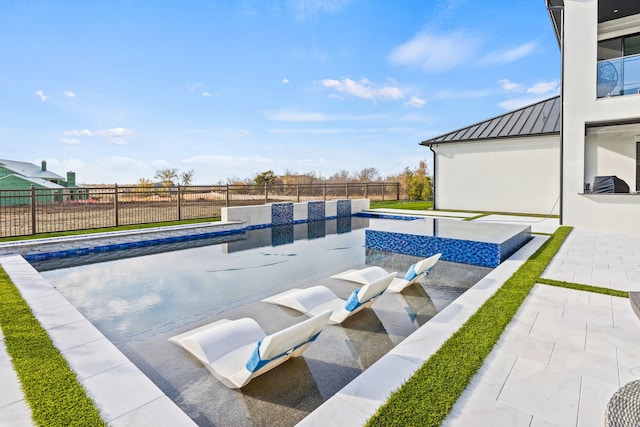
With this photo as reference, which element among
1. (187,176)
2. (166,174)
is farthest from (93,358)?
(187,176)

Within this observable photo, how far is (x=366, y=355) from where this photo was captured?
3295 millimetres

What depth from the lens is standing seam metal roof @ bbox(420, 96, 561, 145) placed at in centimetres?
1428

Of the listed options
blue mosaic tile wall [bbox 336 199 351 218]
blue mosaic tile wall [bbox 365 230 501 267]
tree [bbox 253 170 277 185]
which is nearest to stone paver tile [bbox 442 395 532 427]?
blue mosaic tile wall [bbox 365 230 501 267]


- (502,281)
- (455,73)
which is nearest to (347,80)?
(455,73)

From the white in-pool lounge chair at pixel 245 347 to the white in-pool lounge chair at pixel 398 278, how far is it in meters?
2.40

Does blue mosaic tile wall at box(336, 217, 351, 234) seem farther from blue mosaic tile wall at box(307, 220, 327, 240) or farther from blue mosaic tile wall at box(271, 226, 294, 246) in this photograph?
blue mosaic tile wall at box(271, 226, 294, 246)

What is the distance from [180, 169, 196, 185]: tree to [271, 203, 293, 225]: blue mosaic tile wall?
14.0m

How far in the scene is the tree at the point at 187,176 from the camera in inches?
976

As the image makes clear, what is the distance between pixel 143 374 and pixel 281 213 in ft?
35.0

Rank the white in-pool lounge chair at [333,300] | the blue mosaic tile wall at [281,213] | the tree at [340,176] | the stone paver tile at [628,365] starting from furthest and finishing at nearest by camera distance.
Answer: the tree at [340,176]
the blue mosaic tile wall at [281,213]
the white in-pool lounge chair at [333,300]
the stone paver tile at [628,365]

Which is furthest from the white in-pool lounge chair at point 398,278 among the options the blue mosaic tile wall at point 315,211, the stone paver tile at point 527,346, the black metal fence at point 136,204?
the black metal fence at point 136,204

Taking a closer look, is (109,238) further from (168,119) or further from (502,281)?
(168,119)

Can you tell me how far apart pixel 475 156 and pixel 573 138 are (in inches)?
203

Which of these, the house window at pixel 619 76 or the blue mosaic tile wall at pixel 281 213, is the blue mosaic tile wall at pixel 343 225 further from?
the house window at pixel 619 76
